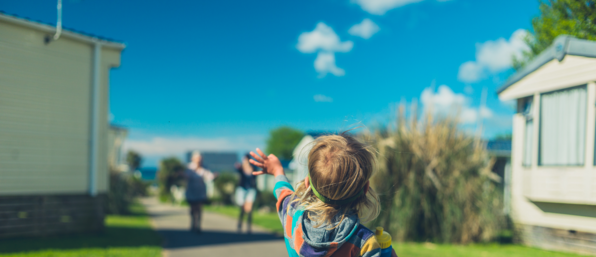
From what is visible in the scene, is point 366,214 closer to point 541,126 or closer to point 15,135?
point 15,135

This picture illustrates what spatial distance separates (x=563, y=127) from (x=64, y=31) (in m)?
9.95

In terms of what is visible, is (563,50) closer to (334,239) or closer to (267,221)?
(334,239)

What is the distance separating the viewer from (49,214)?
7434mm

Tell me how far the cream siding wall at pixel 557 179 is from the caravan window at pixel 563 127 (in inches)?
5.1

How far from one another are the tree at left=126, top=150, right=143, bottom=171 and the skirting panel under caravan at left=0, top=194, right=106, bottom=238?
46.6m

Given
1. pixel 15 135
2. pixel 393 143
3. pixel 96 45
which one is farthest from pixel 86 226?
pixel 393 143

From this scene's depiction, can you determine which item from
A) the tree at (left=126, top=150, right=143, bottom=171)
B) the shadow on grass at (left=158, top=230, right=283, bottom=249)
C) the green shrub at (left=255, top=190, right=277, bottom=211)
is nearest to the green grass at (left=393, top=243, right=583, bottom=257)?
the shadow on grass at (left=158, top=230, right=283, bottom=249)

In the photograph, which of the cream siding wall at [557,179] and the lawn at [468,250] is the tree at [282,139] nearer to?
the cream siding wall at [557,179]

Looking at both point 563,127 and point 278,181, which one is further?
point 563,127

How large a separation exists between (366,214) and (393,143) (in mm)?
6738

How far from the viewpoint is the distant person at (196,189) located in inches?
353

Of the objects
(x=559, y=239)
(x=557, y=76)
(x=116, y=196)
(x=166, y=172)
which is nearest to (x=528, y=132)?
(x=557, y=76)

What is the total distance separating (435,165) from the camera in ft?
27.5

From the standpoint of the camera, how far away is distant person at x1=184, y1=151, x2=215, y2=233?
897 centimetres
